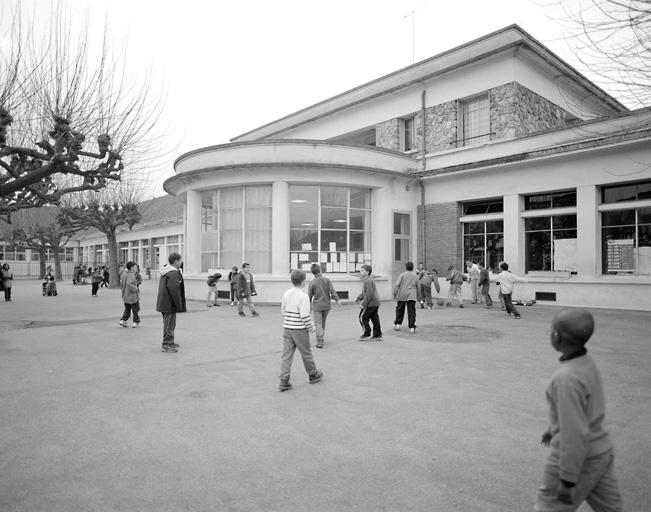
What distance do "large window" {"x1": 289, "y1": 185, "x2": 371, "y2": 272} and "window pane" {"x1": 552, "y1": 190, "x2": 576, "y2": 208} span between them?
6938 millimetres

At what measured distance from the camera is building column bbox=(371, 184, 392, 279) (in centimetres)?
1781

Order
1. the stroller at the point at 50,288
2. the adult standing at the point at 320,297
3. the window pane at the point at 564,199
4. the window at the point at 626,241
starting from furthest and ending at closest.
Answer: the stroller at the point at 50,288
the window pane at the point at 564,199
the window at the point at 626,241
the adult standing at the point at 320,297

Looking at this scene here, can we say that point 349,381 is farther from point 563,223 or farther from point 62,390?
point 563,223

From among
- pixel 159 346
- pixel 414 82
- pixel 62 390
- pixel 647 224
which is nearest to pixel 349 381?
pixel 62 390

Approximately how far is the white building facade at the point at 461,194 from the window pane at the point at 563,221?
36 mm

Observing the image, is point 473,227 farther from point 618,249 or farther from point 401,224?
point 618,249

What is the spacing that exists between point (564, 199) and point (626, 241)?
2344 millimetres

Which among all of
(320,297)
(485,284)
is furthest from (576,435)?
(485,284)

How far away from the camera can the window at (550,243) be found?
15602mm

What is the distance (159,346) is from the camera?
30.3 feet

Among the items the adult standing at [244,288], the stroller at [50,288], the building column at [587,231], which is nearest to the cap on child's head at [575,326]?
the adult standing at [244,288]

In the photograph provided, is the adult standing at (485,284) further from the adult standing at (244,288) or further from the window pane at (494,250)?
the adult standing at (244,288)

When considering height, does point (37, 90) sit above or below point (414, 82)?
below

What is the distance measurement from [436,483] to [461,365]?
4.15 meters
